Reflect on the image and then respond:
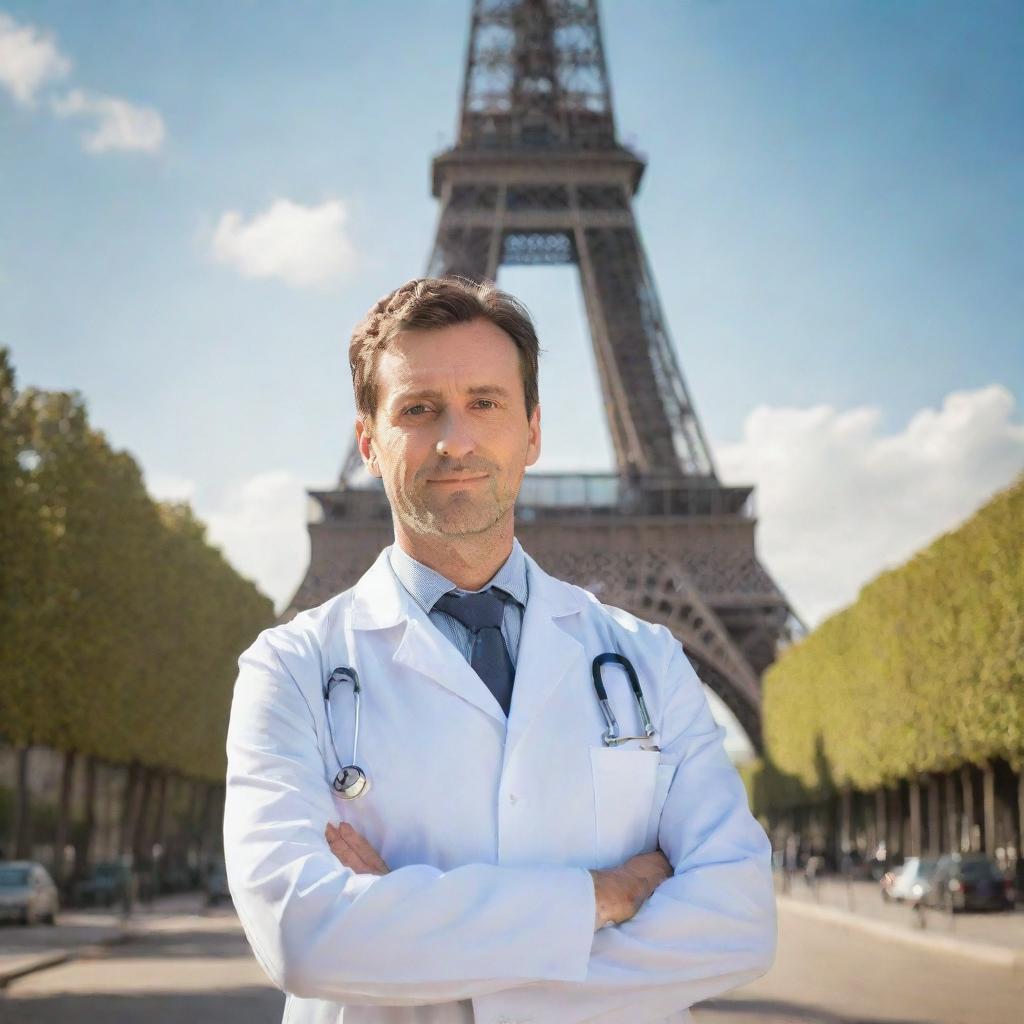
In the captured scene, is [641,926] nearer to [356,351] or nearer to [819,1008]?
[356,351]

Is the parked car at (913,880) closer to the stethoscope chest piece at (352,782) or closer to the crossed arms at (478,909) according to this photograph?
the crossed arms at (478,909)

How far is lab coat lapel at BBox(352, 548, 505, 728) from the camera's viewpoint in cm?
308

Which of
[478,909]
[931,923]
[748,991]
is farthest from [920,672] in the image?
[478,909]

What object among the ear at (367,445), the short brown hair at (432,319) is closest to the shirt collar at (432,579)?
the ear at (367,445)

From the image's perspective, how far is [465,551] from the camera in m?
3.27

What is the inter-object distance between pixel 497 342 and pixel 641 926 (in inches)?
46.0

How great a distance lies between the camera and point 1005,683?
1094 inches

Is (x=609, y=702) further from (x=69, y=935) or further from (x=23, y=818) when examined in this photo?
(x=23, y=818)

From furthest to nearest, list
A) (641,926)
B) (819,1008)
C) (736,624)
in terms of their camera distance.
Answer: (736,624), (819,1008), (641,926)

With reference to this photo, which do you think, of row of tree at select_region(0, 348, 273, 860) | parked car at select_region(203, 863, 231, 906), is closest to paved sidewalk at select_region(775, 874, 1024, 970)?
parked car at select_region(203, 863, 231, 906)

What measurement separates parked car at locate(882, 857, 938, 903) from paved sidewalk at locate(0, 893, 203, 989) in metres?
13.4

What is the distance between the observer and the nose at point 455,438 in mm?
3170

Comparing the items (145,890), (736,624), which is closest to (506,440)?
(145,890)

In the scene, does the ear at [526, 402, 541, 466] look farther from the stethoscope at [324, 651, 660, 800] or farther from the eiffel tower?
the eiffel tower
